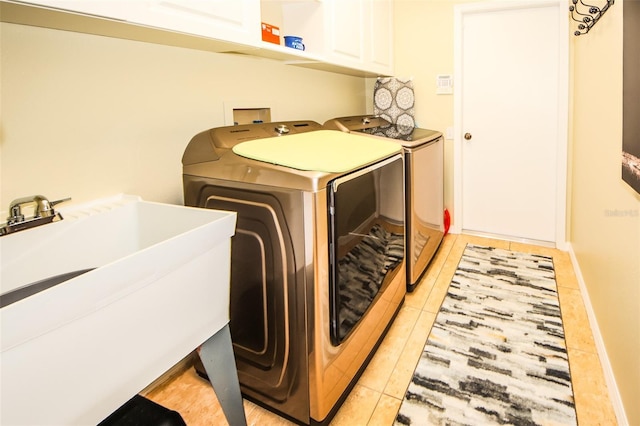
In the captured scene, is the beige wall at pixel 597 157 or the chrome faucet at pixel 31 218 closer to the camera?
the chrome faucet at pixel 31 218

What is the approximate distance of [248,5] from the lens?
154 cm

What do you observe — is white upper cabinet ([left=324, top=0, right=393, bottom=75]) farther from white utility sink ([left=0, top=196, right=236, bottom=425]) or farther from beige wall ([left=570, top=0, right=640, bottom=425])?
white utility sink ([left=0, top=196, right=236, bottom=425])

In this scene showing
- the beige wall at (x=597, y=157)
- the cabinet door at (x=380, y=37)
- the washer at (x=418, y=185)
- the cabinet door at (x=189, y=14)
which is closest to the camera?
the cabinet door at (x=189, y=14)

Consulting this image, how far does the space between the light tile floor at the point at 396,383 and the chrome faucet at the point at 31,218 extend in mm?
950

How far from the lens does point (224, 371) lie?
3.99ft

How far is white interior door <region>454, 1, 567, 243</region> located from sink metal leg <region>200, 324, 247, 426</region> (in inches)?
114

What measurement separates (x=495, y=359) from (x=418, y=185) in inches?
42.1

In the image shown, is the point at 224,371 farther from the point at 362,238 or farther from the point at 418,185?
the point at 418,185

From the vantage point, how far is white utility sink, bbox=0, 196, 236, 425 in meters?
0.66

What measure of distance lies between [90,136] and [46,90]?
195 mm

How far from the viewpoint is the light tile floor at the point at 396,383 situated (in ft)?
5.00

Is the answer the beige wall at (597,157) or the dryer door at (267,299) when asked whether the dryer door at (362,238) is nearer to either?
the dryer door at (267,299)

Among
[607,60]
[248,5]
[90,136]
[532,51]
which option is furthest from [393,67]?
[90,136]

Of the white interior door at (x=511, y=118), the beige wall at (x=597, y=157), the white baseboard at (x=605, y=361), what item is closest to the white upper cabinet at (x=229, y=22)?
the beige wall at (x=597, y=157)
